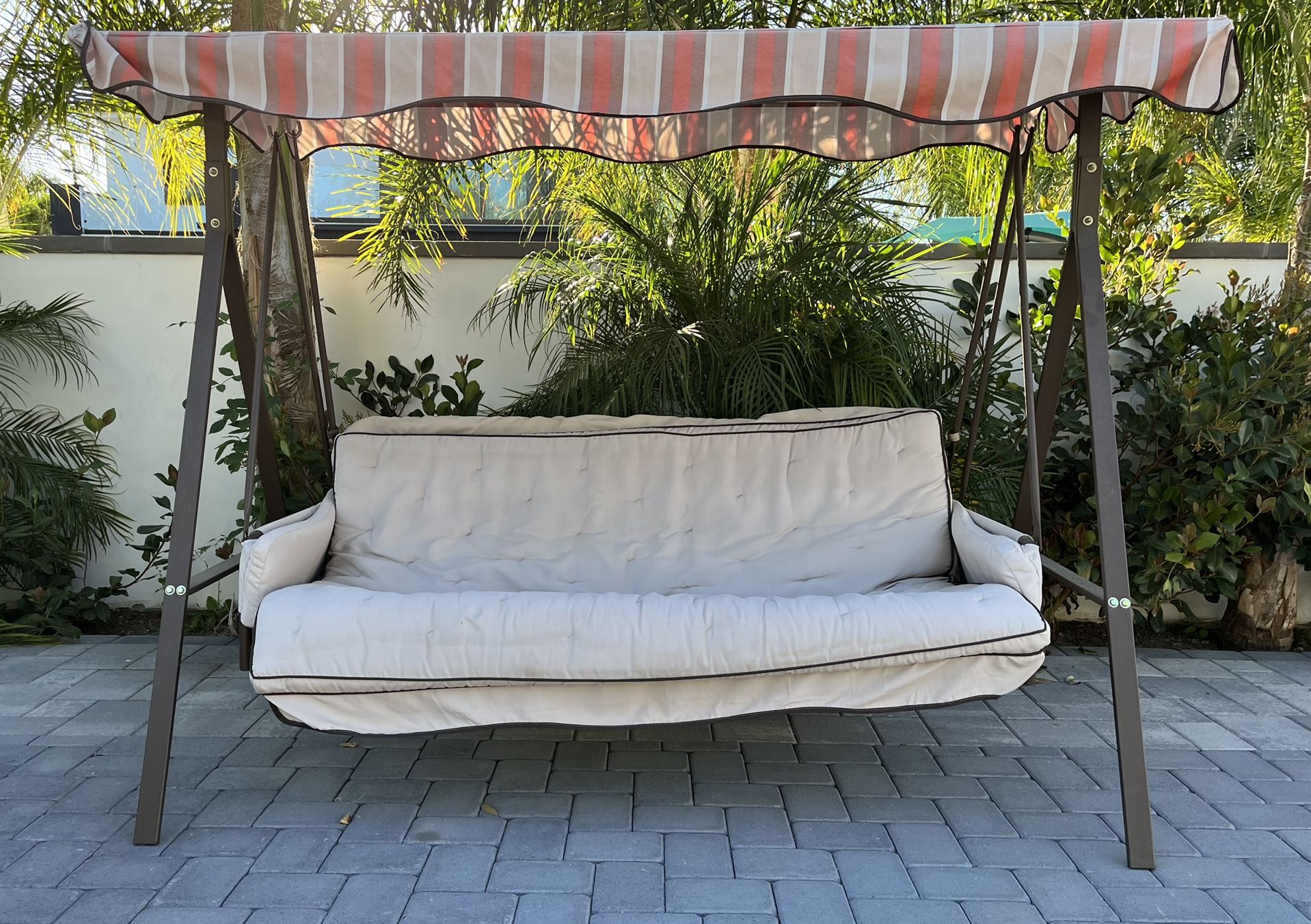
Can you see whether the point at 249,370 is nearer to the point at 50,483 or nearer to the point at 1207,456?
the point at 50,483

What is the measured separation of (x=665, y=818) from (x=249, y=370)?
6.08ft

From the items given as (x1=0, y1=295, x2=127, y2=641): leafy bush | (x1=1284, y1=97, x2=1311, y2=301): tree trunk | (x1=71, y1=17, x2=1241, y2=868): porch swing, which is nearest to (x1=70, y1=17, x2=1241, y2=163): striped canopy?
(x1=71, y1=17, x2=1241, y2=868): porch swing

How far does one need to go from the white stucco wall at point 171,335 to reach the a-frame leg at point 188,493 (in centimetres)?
156

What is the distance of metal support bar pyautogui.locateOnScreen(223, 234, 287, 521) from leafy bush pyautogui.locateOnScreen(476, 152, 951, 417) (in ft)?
3.27

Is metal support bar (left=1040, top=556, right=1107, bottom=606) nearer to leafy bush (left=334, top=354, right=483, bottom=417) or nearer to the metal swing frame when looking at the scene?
the metal swing frame

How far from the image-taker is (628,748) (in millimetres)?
2789

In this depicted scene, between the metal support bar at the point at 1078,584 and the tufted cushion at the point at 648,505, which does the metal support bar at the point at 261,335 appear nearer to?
the tufted cushion at the point at 648,505

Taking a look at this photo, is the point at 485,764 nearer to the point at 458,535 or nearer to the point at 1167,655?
the point at 458,535

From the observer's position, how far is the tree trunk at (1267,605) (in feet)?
12.3

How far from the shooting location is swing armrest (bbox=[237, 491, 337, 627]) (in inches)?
96.3

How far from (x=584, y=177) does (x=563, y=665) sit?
2188 mm

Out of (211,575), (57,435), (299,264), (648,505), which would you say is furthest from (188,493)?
(57,435)

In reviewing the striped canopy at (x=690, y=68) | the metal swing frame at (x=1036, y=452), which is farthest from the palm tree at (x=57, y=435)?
the striped canopy at (x=690, y=68)

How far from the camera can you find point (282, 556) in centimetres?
256
